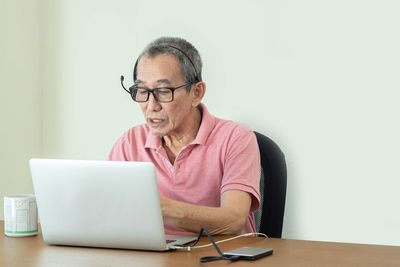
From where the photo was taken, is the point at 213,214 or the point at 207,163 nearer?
the point at 213,214

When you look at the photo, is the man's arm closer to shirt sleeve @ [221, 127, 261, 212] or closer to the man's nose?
shirt sleeve @ [221, 127, 261, 212]

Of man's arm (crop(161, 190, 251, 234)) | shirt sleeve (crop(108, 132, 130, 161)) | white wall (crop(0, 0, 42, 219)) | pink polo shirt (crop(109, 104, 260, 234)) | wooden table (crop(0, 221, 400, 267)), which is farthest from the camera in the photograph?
white wall (crop(0, 0, 42, 219))

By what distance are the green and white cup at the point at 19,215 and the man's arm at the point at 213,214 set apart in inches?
14.3

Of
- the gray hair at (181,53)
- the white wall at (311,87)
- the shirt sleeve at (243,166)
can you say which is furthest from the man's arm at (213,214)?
the white wall at (311,87)

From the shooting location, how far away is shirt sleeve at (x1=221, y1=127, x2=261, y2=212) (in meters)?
1.72

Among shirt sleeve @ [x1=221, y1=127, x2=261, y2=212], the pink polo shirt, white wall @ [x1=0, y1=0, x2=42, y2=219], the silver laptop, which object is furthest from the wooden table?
white wall @ [x1=0, y1=0, x2=42, y2=219]

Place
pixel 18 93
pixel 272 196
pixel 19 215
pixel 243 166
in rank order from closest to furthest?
pixel 19 215 → pixel 243 166 → pixel 272 196 → pixel 18 93

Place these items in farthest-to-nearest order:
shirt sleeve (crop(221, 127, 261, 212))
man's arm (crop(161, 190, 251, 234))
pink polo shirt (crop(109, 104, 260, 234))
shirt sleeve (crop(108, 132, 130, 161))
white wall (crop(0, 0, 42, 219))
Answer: white wall (crop(0, 0, 42, 219)) → shirt sleeve (crop(108, 132, 130, 161)) → pink polo shirt (crop(109, 104, 260, 234)) → shirt sleeve (crop(221, 127, 261, 212)) → man's arm (crop(161, 190, 251, 234))

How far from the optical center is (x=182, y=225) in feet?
4.78

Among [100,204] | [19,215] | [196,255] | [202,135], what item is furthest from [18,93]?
[196,255]

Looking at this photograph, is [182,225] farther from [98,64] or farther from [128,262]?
[98,64]

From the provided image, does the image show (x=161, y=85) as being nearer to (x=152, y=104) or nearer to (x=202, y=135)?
(x=152, y=104)

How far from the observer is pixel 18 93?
8.59ft

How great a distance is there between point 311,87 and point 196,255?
114 cm
